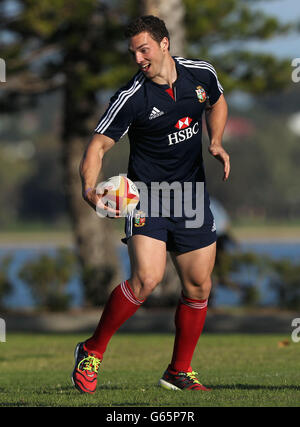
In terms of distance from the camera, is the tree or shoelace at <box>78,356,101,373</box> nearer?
shoelace at <box>78,356,101,373</box>

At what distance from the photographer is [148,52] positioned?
22.6 ft

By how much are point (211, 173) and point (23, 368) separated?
3778 inches

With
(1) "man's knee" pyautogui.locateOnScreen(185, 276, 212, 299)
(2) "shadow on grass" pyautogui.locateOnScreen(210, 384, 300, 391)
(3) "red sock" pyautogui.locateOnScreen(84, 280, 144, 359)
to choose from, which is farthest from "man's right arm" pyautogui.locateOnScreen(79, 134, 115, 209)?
(2) "shadow on grass" pyautogui.locateOnScreen(210, 384, 300, 391)

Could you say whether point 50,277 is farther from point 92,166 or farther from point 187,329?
point 92,166

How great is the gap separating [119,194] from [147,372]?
3.00m

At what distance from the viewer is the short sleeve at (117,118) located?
6871 mm

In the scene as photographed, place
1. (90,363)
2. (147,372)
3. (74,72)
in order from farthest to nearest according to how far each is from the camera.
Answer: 1. (74,72)
2. (147,372)
3. (90,363)

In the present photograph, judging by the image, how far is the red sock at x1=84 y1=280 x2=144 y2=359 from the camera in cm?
712

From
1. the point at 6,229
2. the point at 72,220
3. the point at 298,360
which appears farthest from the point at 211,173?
the point at 298,360

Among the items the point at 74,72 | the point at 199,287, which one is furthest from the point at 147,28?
the point at 74,72

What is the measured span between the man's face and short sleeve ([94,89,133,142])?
23 cm

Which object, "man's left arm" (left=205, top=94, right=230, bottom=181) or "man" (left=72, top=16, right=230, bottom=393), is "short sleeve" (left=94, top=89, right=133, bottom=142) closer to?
"man" (left=72, top=16, right=230, bottom=393)

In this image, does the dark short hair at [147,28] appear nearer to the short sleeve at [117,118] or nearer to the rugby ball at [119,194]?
the short sleeve at [117,118]
